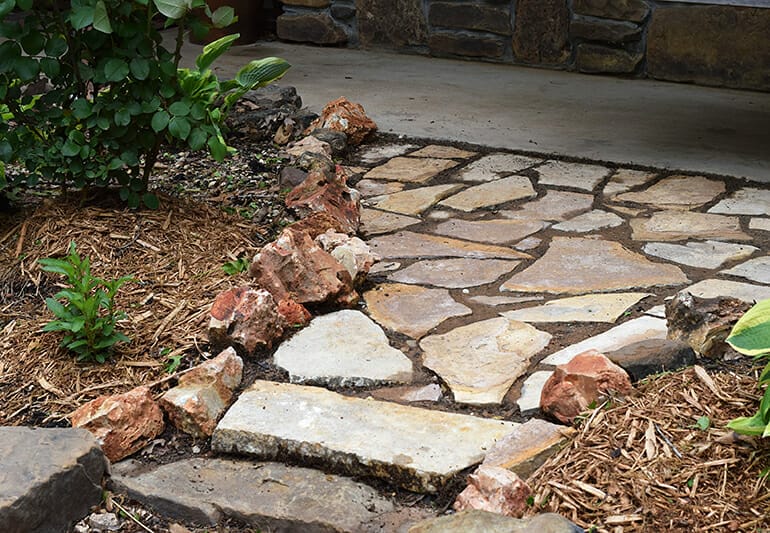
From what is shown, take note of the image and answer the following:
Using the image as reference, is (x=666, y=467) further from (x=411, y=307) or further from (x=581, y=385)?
(x=411, y=307)

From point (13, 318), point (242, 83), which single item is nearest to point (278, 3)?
point (242, 83)

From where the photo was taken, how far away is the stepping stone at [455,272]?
3.48 m

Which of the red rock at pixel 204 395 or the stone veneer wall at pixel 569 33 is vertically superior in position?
the stone veneer wall at pixel 569 33

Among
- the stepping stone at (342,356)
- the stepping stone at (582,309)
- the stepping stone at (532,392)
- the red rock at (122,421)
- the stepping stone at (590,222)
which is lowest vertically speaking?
the red rock at (122,421)

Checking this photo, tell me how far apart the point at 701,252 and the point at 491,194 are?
1036mm

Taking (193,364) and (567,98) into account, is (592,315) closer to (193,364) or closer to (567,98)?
(193,364)

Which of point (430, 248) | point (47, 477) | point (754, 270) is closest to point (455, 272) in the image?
point (430, 248)

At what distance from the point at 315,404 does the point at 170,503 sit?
1.55 feet

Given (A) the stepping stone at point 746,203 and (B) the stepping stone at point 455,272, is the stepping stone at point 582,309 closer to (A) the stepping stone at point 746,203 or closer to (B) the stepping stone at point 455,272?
(B) the stepping stone at point 455,272

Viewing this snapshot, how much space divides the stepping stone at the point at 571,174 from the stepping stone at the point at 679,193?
22 centimetres

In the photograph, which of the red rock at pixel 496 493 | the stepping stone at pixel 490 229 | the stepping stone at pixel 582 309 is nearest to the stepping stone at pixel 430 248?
the stepping stone at pixel 490 229

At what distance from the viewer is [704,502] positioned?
1.97m

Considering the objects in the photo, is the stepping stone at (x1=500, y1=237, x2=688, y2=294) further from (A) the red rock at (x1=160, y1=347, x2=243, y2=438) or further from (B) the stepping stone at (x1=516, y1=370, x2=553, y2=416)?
(A) the red rock at (x1=160, y1=347, x2=243, y2=438)

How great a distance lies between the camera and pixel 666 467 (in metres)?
2.06
